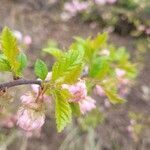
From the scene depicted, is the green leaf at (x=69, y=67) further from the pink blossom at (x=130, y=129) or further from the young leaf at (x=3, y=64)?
the pink blossom at (x=130, y=129)

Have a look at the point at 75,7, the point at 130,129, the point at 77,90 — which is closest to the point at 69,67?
the point at 77,90

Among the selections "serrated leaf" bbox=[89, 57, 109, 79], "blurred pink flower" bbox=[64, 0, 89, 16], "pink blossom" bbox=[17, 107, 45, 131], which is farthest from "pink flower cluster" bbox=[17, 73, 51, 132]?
"blurred pink flower" bbox=[64, 0, 89, 16]

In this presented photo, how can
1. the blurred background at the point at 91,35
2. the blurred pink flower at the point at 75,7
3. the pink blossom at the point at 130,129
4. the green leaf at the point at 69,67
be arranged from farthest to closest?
1. the blurred pink flower at the point at 75,7
2. the pink blossom at the point at 130,129
3. the blurred background at the point at 91,35
4. the green leaf at the point at 69,67

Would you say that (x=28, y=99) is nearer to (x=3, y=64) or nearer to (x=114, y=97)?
(x=3, y=64)

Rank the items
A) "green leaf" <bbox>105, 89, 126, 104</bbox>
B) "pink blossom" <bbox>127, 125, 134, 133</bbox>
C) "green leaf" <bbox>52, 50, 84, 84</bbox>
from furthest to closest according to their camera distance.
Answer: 1. "pink blossom" <bbox>127, 125, 134, 133</bbox>
2. "green leaf" <bbox>105, 89, 126, 104</bbox>
3. "green leaf" <bbox>52, 50, 84, 84</bbox>

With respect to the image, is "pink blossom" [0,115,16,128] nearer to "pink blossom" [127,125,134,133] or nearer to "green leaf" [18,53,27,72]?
"pink blossom" [127,125,134,133]

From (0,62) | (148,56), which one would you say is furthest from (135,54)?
(0,62)

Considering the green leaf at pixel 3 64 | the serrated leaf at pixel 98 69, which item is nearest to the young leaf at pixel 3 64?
the green leaf at pixel 3 64
